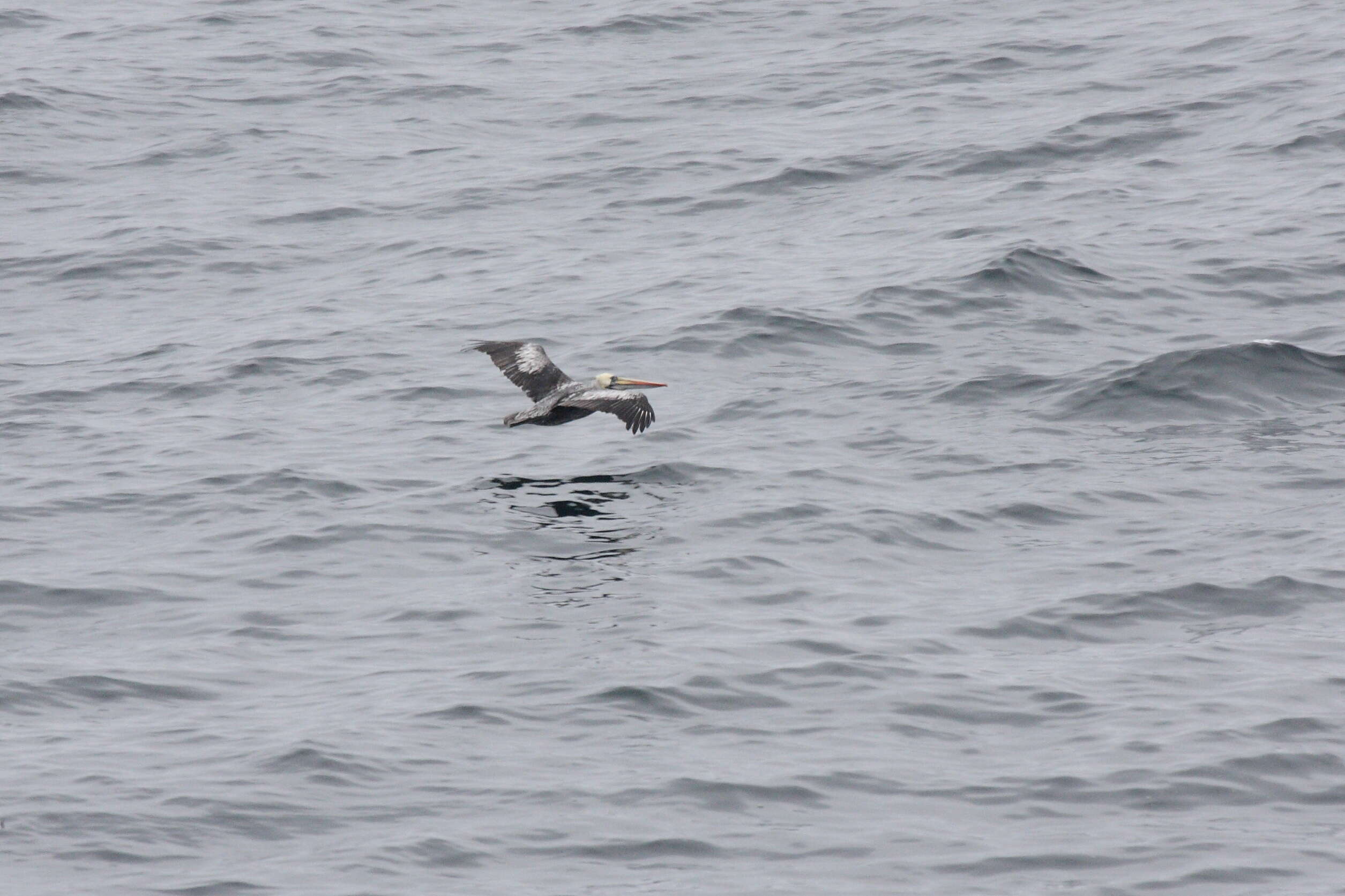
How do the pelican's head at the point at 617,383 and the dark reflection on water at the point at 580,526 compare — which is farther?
the pelican's head at the point at 617,383

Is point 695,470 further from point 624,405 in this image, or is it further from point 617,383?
point 617,383

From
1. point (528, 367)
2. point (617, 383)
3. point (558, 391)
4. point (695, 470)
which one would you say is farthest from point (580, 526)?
point (528, 367)

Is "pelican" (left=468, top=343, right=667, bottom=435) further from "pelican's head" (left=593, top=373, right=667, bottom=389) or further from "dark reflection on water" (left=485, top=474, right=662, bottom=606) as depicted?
"dark reflection on water" (left=485, top=474, right=662, bottom=606)

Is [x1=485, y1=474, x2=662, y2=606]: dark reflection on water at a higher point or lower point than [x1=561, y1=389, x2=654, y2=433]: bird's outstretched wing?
lower

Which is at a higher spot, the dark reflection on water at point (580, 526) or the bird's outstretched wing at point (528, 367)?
the bird's outstretched wing at point (528, 367)

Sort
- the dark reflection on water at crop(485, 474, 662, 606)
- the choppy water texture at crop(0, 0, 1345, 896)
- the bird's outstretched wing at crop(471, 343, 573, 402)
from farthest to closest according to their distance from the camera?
the bird's outstretched wing at crop(471, 343, 573, 402)
the dark reflection on water at crop(485, 474, 662, 606)
the choppy water texture at crop(0, 0, 1345, 896)

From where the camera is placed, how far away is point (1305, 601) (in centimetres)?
1305

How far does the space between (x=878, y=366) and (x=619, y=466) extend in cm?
319

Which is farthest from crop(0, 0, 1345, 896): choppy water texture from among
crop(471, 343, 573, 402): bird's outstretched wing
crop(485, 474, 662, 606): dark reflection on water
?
crop(471, 343, 573, 402): bird's outstretched wing

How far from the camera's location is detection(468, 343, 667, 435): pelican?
16.2 metres

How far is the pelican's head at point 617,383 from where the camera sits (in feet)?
55.5

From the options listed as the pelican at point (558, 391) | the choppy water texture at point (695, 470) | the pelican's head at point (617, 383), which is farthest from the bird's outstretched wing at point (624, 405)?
the choppy water texture at point (695, 470)

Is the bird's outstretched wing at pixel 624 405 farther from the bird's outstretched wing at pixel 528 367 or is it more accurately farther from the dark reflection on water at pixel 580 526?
the bird's outstretched wing at pixel 528 367

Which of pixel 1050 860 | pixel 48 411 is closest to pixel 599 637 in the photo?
pixel 1050 860
